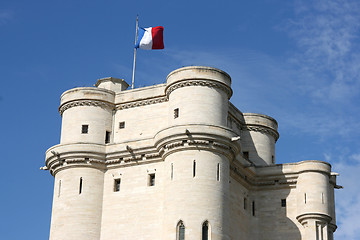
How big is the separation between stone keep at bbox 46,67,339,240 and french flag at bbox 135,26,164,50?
12.8 ft

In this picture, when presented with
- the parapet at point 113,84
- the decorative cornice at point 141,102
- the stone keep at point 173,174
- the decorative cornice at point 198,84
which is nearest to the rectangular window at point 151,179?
the stone keep at point 173,174

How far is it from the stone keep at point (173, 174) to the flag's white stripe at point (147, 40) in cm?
375

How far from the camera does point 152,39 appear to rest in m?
73.6

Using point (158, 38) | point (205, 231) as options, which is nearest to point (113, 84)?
point (158, 38)

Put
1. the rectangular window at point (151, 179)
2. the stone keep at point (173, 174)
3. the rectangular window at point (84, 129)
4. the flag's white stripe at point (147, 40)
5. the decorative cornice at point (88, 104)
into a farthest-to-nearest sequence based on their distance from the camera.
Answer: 1. the flag's white stripe at point (147, 40)
2. the decorative cornice at point (88, 104)
3. the rectangular window at point (84, 129)
4. the rectangular window at point (151, 179)
5. the stone keep at point (173, 174)

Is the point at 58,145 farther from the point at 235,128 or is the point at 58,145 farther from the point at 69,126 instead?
the point at 235,128

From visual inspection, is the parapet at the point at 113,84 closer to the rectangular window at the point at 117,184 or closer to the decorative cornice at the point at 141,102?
the decorative cornice at the point at 141,102

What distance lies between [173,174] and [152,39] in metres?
15.1

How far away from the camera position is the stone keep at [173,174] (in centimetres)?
6304

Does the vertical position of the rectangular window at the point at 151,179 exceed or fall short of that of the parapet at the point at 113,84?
it falls short

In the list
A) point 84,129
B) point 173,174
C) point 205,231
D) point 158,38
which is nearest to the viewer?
point 205,231

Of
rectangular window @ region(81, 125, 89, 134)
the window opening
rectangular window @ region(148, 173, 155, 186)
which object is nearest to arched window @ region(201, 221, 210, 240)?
the window opening

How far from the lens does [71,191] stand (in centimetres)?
6738

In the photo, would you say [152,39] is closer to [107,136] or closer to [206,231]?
[107,136]
